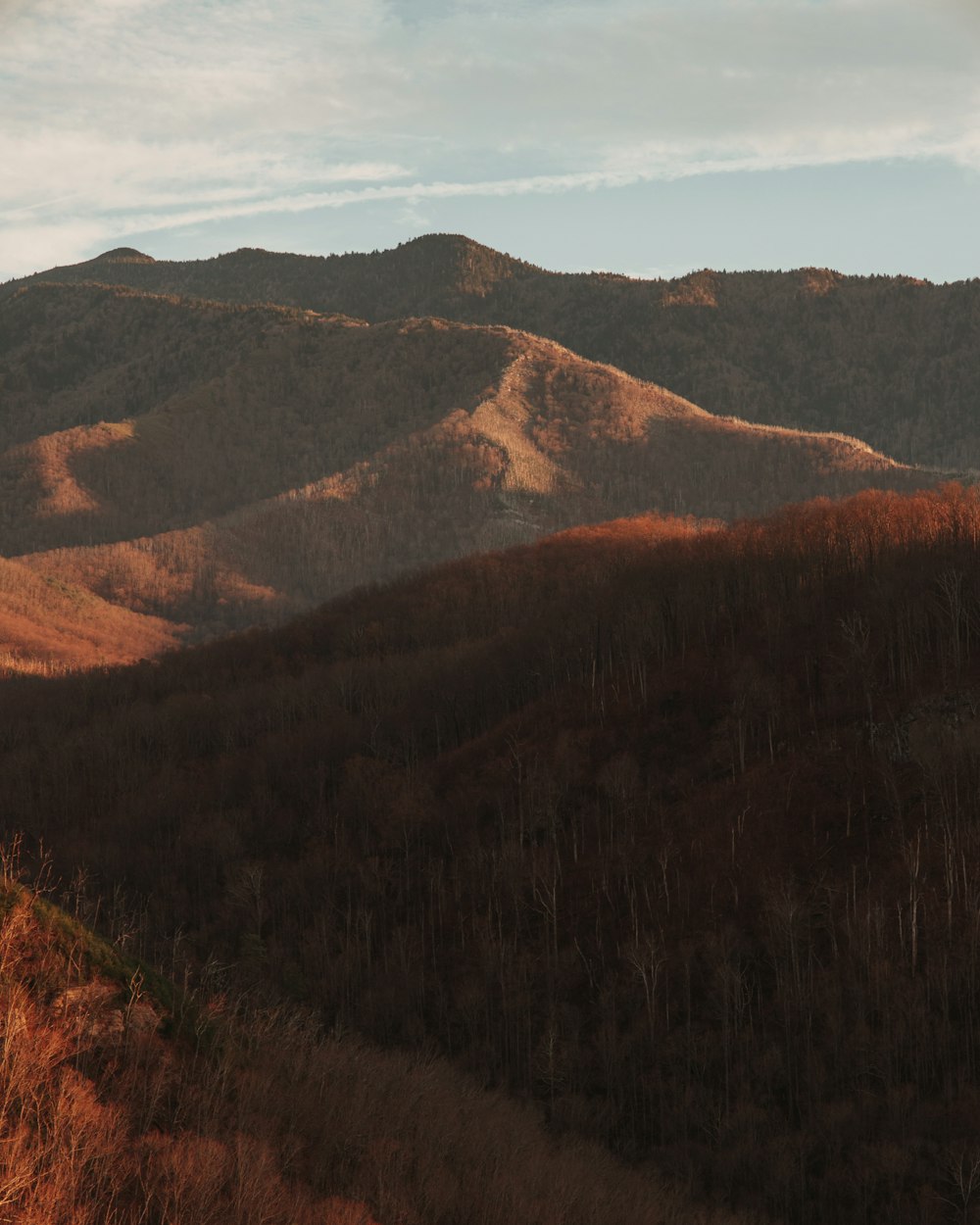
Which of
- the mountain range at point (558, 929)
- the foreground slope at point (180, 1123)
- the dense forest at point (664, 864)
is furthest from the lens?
the dense forest at point (664, 864)

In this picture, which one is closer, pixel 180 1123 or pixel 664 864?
pixel 180 1123

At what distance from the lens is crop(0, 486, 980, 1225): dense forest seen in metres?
86.0

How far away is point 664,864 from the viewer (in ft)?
357

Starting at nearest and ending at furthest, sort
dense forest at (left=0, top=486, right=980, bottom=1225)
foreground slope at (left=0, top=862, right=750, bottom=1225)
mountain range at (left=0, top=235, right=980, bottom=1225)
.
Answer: foreground slope at (left=0, top=862, right=750, bottom=1225)
mountain range at (left=0, top=235, right=980, bottom=1225)
dense forest at (left=0, top=486, right=980, bottom=1225)

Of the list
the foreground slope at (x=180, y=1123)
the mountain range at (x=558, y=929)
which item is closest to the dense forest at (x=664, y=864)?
the mountain range at (x=558, y=929)

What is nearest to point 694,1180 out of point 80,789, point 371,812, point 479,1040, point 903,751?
point 479,1040

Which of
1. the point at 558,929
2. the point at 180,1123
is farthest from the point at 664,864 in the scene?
the point at 180,1123

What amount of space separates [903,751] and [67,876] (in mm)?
80789

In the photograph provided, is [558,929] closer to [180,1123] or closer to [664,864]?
[664,864]

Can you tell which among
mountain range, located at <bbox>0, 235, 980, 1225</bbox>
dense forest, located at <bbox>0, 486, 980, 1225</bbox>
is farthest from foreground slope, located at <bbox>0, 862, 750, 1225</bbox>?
dense forest, located at <bbox>0, 486, 980, 1225</bbox>

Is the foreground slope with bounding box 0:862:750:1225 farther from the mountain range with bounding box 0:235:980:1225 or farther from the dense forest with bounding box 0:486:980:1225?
the dense forest with bounding box 0:486:980:1225

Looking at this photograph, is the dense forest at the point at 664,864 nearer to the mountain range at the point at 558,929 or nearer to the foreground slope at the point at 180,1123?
the mountain range at the point at 558,929

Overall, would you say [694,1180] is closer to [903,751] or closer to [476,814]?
[903,751]

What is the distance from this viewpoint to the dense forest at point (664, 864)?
8600cm
